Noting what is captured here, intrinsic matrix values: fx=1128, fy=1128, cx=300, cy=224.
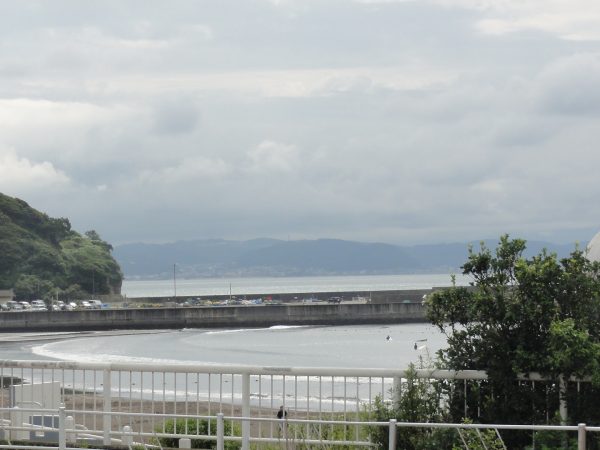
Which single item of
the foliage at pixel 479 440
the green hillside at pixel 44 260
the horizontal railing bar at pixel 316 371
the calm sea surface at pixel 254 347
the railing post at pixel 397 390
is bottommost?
the calm sea surface at pixel 254 347

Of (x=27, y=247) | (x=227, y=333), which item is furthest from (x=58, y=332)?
(x=27, y=247)

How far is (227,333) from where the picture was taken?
100688 millimetres

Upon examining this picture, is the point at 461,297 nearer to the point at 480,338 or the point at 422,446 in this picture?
the point at 480,338

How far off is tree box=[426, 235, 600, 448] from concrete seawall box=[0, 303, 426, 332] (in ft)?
318

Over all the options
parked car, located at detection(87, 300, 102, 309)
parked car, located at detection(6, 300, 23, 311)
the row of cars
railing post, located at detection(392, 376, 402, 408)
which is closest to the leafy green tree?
the row of cars

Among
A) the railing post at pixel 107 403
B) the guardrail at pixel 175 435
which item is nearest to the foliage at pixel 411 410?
the guardrail at pixel 175 435

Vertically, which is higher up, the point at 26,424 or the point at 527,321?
the point at 527,321

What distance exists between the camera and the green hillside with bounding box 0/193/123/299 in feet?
488

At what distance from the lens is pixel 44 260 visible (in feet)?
493

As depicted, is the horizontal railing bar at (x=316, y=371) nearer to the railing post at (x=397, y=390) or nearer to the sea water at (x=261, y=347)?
the railing post at (x=397, y=390)

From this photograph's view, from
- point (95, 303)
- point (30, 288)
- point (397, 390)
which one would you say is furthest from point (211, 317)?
point (397, 390)

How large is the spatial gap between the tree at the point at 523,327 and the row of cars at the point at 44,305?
115655 mm

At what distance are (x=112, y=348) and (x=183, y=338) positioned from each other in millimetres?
13704

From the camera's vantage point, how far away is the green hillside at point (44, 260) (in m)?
149
